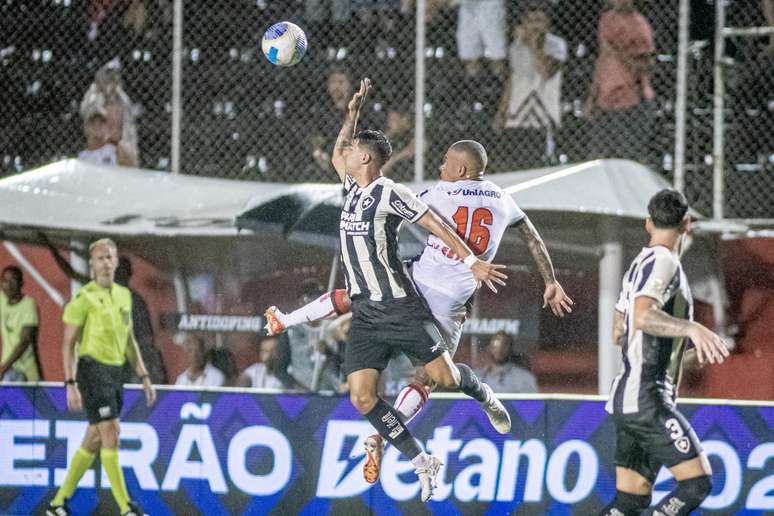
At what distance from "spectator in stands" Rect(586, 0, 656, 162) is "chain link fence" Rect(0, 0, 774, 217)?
0.01 metres

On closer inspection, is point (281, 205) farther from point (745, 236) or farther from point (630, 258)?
point (745, 236)

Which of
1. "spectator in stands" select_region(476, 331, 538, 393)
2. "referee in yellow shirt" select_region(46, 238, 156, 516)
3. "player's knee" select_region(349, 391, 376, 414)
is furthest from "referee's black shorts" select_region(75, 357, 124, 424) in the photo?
"player's knee" select_region(349, 391, 376, 414)

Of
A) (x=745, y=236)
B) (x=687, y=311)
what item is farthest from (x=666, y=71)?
(x=687, y=311)

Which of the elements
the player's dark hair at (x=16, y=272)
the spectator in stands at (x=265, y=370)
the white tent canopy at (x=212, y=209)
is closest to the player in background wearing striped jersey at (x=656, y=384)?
the white tent canopy at (x=212, y=209)

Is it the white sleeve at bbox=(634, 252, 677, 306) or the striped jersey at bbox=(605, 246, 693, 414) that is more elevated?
the white sleeve at bbox=(634, 252, 677, 306)

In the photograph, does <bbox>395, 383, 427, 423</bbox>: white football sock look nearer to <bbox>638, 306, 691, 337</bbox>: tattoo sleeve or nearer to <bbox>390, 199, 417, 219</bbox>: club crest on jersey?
<bbox>390, 199, 417, 219</bbox>: club crest on jersey

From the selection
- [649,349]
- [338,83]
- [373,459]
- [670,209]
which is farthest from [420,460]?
[338,83]

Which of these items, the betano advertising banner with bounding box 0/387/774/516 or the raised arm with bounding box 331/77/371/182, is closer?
the raised arm with bounding box 331/77/371/182

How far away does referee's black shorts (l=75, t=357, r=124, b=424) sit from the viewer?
34.8ft

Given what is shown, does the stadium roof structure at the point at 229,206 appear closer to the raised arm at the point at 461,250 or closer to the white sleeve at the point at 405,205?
the white sleeve at the point at 405,205

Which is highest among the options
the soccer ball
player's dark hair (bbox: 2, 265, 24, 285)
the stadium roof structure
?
the soccer ball

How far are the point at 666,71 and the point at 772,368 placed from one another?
247 centimetres

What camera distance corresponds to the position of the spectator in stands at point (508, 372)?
10.4 metres

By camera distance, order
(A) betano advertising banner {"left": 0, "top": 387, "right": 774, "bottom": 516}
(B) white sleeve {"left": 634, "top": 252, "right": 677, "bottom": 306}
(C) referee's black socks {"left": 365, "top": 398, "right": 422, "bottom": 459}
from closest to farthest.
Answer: (B) white sleeve {"left": 634, "top": 252, "right": 677, "bottom": 306} → (C) referee's black socks {"left": 365, "top": 398, "right": 422, "bottom": 459} → (A) betano advertising banner {"left": 0, "top": 387, "right": 774, "bottom": 516}
